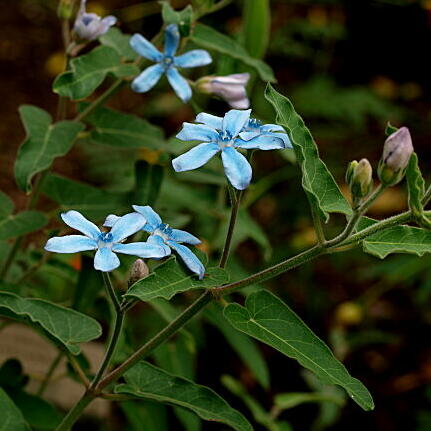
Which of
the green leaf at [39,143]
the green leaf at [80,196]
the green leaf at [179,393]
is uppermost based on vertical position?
the green leaf at [39,143]

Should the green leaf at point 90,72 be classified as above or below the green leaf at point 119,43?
above

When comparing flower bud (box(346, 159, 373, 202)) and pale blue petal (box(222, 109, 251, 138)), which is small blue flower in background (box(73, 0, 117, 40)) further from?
flower bud (box(346, 159, 373, 202))

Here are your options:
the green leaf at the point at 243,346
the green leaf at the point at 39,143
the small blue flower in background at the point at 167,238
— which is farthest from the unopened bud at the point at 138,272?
the green leaf at the point at 243,346

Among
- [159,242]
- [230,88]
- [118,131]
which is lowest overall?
[118,131]

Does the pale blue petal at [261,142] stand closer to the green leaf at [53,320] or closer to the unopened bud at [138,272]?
the unopened bud at [138,272]

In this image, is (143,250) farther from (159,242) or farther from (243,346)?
(243,346)

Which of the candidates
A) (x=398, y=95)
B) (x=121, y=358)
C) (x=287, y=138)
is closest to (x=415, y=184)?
(x=287, y=138)

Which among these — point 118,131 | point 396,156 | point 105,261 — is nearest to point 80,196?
point 118,131

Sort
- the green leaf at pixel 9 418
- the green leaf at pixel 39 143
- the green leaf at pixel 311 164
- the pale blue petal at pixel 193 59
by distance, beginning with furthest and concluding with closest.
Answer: the pale blue petal at pixel 193 59 → the green leaf at pixel 39 143 → the green leaf at pixel 9 418 → the green leaf at pixel 311 164
